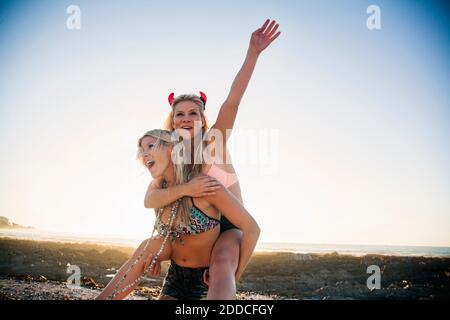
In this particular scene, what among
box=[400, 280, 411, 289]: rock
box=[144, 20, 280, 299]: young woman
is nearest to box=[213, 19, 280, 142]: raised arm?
box=[144, 20, 280, 299]: young woman

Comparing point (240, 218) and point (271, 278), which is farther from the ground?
point (240, 218)

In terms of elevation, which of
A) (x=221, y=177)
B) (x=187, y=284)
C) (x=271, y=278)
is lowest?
(x=271, y=278)

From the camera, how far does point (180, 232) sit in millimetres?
3199

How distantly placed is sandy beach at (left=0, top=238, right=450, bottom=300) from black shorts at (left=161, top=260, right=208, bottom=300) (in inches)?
153

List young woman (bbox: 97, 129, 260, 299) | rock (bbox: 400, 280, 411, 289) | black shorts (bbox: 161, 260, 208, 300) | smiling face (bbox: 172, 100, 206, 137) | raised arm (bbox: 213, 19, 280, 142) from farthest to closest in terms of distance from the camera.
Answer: rock (bbox: 400, 280, 411, 289), smiling face (bbox: 172, 100, 206, 137), raised arm (bbox: 213, 19, 280, 142), black shorts (bbox: 161, 260, 208, 300), young woman (bbox: 97, 129, 260, 299)

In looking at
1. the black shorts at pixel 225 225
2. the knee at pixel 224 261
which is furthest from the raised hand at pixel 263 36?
the knee at pixel 224 261

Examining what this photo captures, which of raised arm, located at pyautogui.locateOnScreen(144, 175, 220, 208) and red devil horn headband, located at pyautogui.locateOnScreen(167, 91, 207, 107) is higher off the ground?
red devil horn headband, located at pyautogui.locateOnScreen(167, 91, 207, 107)

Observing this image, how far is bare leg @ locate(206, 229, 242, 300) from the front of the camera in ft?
8.73

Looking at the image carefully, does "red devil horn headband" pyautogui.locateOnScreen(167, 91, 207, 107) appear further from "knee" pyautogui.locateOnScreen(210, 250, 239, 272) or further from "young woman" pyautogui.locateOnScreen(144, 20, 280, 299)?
"knee" pyautogui.locateOnScreen(210, 250, 239, 272)

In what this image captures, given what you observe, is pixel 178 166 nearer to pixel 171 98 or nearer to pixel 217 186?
pixel 217 186

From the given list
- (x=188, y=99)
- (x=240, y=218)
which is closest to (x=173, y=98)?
(x=188, y=99)

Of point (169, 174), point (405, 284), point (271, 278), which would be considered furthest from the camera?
point (271, 278)

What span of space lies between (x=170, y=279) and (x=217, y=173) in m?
1.14

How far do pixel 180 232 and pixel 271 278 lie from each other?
8568 millimetres
